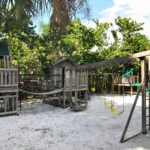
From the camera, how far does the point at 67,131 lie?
6.45 metres

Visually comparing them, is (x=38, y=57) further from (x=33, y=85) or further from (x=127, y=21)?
(x=127, y=21)

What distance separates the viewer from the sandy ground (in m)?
5.16

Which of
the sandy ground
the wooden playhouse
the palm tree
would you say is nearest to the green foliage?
the wooden playhouse

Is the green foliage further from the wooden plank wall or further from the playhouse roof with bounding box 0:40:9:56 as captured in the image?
the wooden plank wall

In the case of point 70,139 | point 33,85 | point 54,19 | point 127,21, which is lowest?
point 70,139

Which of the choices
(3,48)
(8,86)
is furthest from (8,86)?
(3,48)

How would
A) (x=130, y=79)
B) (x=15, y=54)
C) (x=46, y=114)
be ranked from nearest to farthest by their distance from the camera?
(x=46, y=114), (x=15, y=54), (x=130, y=79)

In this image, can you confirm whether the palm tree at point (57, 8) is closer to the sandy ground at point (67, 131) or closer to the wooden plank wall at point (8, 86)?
the sandy ground at point (67, 131)

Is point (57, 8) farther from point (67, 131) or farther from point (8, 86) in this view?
point (8, 86)

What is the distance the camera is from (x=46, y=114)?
29.3 ft

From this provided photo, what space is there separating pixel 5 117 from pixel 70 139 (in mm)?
3505

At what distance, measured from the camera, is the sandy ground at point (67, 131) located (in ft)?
16.9

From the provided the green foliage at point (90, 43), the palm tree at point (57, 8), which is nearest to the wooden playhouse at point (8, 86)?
the palm tree at point (57, 8)

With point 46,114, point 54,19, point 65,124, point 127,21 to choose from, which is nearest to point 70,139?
point 65,124
